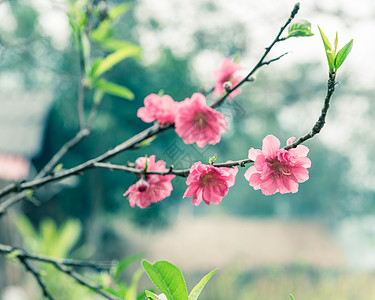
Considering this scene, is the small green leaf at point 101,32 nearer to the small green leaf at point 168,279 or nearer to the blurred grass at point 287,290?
the small green leaf at point 168,279

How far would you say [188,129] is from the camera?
1.39ft

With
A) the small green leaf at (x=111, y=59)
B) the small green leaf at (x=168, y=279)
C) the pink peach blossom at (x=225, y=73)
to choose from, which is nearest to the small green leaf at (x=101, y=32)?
the small green leaf at (x=111, y=59)

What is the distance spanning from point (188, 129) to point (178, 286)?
168mm

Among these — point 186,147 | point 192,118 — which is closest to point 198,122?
point 192,118

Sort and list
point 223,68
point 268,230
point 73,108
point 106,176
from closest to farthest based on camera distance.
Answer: point 223,68 < point 73,108 < point 106,176 < point 268,230

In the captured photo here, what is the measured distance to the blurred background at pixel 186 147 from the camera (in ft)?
11.7

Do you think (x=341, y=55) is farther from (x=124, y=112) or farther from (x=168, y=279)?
(x=124, y=112)

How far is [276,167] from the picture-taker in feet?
1.12

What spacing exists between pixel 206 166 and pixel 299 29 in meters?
0.16

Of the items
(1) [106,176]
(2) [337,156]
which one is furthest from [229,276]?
(2) [337,156]

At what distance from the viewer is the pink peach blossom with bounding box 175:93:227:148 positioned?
413 millimetres

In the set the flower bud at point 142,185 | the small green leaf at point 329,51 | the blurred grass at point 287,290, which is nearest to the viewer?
the small green leaf at point 329,51

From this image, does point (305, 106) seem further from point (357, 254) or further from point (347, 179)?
point (357, 254)

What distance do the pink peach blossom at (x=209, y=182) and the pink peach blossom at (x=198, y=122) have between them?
0.07m
